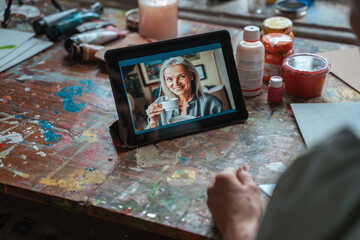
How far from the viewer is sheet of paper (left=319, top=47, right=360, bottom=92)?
107 centimetres

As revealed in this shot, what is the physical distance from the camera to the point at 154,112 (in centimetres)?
87

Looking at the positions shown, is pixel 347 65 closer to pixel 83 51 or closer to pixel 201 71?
pixel 201 71

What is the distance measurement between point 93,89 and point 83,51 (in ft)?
0.60

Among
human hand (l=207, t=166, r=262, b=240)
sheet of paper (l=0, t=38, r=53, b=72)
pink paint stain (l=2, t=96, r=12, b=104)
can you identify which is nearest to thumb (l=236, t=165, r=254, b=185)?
human hand (l=207, t=166, r=262, b=240)

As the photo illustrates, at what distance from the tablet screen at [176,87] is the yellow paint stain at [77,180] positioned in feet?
0.46

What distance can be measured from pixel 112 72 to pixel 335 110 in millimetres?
550

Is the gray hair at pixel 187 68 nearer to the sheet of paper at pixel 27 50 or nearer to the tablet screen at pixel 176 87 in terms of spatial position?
the tablet screen at pixel 176 87

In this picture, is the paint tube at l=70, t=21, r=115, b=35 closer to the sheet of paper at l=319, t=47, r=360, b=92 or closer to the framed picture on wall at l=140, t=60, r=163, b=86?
the framed picture on wall at l=140, t=60, r=163, b=86

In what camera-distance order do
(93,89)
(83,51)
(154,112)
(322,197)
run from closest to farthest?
(322,197)
(154,112)
(93,89)
(83,51)

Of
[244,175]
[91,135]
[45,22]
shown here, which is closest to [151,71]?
[91,135]

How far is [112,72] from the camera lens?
84 cm

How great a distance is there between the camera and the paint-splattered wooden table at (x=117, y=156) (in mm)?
711

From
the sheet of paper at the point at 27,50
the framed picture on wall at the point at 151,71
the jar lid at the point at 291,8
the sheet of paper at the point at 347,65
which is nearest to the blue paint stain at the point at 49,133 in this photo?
the framed picture on wall at the point at 151,71

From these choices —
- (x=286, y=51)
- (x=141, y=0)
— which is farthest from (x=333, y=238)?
(x=141, y=0)
